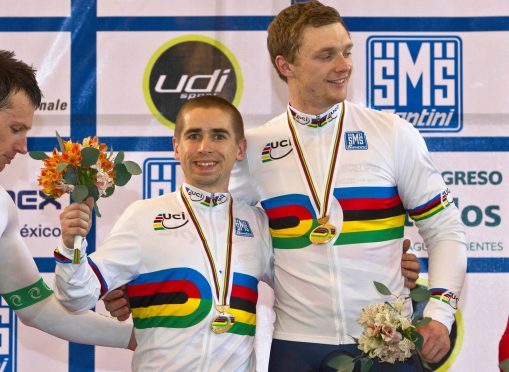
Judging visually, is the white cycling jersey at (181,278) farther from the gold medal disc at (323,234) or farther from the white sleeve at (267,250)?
the gold medal disc at (323,234)

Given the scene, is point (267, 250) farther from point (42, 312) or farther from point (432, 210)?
point (42, 312)

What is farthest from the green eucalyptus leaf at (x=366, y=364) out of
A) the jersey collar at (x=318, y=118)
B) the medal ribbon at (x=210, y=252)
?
the jersey collar at (x=318, y=118)

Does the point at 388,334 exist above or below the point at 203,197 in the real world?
below

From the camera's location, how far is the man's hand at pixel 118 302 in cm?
287

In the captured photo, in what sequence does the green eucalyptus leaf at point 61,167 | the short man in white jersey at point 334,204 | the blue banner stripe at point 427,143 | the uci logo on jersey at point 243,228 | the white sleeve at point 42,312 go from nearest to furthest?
the green eucalyptus leaf at point 61,167 → the short man in white jersey at point 334,204 → the uci logo on jersey at point 243,228 → the white sleeve at point 42,312 → the blue banner stripe at point 427,143

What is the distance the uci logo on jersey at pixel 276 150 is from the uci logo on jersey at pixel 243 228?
0.24m

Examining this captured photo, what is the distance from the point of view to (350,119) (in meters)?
3.03

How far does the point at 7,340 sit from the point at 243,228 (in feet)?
5.95

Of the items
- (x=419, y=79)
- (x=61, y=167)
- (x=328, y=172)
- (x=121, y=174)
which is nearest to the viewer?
A: (x=61, y=167)

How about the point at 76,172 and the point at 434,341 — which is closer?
the point at 76,172

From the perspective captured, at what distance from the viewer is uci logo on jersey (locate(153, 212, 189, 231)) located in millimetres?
2879

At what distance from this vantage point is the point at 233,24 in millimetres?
4219

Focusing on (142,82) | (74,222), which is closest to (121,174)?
(74,222)

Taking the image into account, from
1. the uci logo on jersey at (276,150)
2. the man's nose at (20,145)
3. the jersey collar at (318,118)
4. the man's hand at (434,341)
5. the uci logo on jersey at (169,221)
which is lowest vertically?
the man's hand at (434,341)
